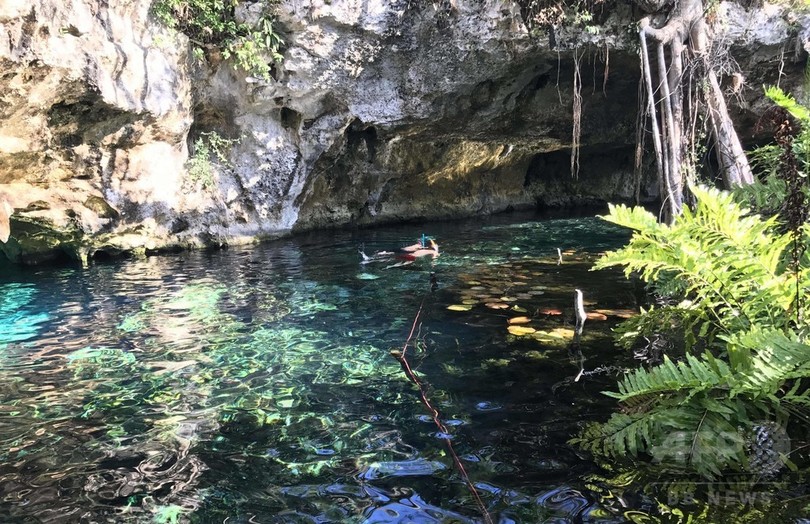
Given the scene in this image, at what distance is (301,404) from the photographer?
3.49 metres

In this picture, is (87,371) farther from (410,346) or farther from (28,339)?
(410,346)

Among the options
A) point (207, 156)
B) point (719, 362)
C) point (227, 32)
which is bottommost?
point (719, 362)

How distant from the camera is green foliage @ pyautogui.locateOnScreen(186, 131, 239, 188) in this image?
1122 cm

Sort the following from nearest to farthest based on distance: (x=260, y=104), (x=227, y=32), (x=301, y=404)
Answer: (x=301, y=404) < (x=227, y=32) < (x=260, y=104)

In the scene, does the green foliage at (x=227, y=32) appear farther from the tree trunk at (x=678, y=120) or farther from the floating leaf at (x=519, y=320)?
the floating leaf at (x=519, y=320)

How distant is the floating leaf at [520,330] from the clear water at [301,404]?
11cm

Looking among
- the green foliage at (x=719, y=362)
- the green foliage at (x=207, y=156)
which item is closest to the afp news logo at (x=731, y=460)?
the green foliage at (x=719, y=362)

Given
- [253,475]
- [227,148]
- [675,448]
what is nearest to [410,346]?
[253,475]

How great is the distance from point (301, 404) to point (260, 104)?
953 cm

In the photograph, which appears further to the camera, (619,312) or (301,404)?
(619,312)

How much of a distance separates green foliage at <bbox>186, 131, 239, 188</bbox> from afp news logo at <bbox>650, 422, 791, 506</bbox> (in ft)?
36.0

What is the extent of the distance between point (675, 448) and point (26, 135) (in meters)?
10.1

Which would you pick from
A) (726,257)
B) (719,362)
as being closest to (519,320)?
(726,257)

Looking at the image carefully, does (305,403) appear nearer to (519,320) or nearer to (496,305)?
(519,320)
